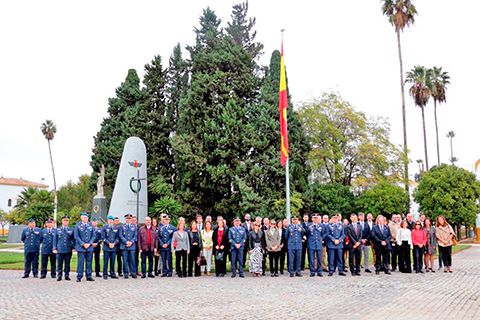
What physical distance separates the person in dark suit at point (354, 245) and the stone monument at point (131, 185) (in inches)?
530

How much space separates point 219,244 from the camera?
14.7 meters

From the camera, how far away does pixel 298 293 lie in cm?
1051

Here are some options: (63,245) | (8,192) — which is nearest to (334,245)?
(63,245)

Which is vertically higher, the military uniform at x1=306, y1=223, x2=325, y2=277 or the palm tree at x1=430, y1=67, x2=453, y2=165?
the palm tree at x1=430, y1=67, x2=453, y2=165

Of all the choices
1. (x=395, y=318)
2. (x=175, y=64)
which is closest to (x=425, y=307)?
(x=395, y=318)

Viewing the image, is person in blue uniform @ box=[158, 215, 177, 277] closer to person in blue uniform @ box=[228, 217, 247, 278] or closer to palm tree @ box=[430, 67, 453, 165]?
person in blue uniform @ box=[228, 217, 247, 278]

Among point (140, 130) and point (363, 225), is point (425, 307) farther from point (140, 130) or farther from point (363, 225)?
point (140, 130)

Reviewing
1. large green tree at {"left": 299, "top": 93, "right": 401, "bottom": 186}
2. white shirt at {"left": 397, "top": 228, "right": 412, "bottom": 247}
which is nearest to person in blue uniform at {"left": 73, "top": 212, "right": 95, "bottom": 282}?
white shirt at {"left": 397, "top": 228, "right": 412, "bottom": 247}

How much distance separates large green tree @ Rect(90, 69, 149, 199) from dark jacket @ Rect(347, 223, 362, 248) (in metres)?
25.6

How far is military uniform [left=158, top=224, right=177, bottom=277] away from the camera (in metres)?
14.6

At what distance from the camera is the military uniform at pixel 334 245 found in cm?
1466

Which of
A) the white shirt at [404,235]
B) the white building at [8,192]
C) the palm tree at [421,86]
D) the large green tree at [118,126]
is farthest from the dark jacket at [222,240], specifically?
Answer: the white building at [8,192]

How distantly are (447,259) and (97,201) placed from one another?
63.5ft

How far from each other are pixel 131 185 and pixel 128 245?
42.7ft
